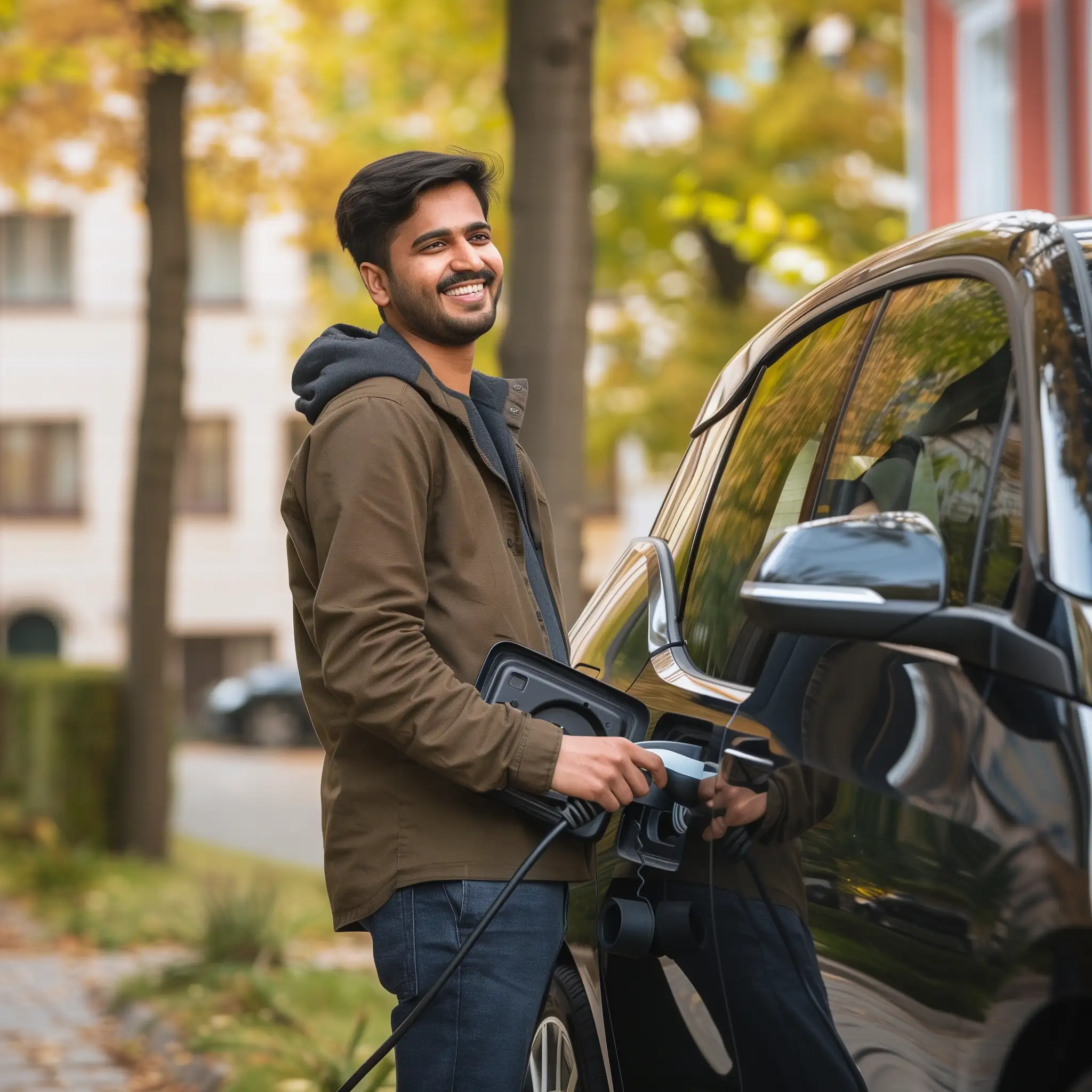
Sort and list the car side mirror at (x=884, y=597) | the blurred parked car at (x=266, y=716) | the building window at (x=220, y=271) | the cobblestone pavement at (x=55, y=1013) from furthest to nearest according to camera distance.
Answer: the building window at (x=220, y=271) → the blurred parked car at (x=266, y=716) → the cobblestone pavement at (x=55, y=1013) → the car side mirror at (x=884, y=597)

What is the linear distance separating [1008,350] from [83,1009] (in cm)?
591

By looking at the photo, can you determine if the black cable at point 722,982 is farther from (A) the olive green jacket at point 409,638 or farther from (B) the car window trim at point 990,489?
(B) the car window trim at point 990,489

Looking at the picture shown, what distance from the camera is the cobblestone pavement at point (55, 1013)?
617cm

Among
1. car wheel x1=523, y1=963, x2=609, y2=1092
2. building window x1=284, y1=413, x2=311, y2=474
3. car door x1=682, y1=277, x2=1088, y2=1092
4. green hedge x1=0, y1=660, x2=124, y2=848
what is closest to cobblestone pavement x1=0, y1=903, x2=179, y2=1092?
green hedge x1=0, y1=660, x2=124, y2=848

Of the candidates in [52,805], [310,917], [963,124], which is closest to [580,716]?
[310,917]

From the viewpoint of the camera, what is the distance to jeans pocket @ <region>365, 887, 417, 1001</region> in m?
2.74

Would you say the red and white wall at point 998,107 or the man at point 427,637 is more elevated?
the red and white wall at point 998,107

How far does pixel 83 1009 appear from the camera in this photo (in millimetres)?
7426

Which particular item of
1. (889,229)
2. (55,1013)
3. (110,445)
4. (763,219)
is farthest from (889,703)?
(110,445)

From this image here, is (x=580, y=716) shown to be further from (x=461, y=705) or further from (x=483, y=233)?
(x=483, y=233)

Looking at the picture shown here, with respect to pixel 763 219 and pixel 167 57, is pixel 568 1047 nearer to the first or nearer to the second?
pixel 763 219

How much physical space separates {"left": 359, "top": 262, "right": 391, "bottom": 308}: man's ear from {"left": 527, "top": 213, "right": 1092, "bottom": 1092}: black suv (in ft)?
2.10

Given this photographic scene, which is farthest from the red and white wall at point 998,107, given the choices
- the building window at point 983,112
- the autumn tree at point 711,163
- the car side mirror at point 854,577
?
the car side mirror at point 854,577

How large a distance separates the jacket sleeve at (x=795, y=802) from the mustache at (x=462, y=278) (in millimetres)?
917
